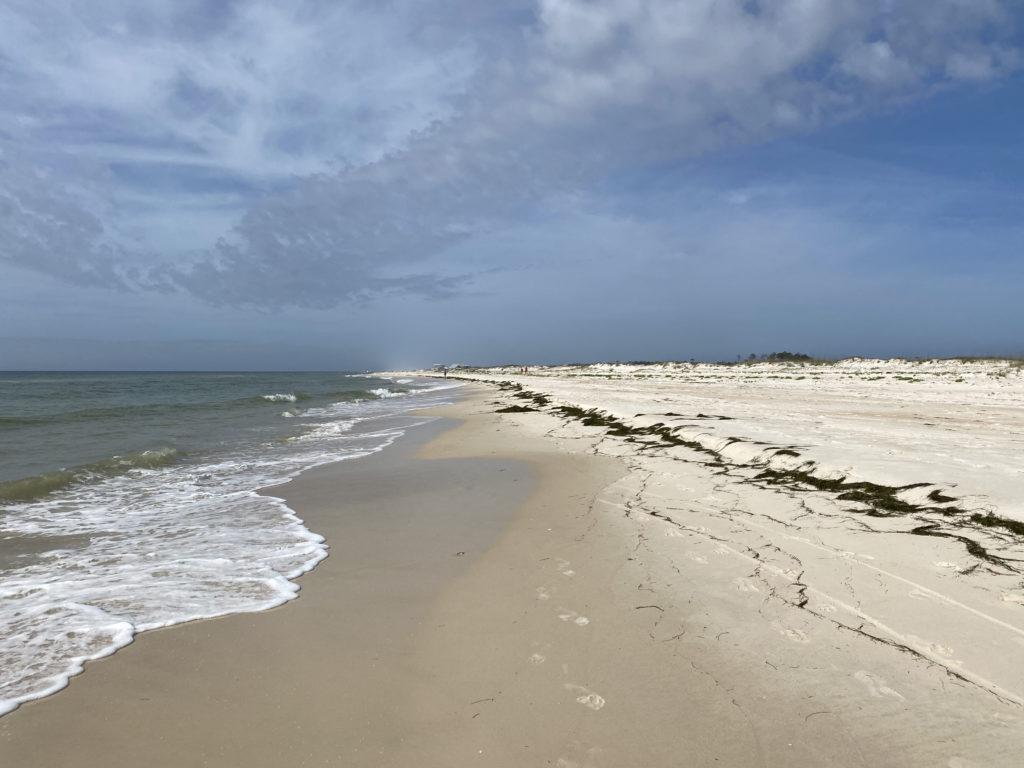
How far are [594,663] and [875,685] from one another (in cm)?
161

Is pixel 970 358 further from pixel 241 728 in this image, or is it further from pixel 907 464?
pixel 241 728

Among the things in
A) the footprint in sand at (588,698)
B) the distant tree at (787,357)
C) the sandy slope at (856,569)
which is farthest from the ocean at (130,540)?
the distant tree at (787,357)

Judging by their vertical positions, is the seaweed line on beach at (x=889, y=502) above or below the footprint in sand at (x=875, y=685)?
above

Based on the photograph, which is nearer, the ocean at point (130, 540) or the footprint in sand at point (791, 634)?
the footprint in sand at point (791, 634)

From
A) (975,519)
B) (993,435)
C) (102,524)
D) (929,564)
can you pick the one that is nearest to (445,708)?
(929,564)

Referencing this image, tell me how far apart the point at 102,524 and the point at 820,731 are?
8.44 meters

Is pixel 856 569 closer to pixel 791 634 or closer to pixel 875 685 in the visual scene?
pixel 791 634

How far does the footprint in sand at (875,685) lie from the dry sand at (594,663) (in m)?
0.02

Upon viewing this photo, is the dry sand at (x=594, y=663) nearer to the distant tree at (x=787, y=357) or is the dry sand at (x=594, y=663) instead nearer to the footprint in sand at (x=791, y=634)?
the footprint in sand at (x=791, y=634)

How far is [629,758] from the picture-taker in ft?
8.18

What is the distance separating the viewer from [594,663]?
331cm

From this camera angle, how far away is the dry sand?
8.52ft

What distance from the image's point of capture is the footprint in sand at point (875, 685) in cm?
285

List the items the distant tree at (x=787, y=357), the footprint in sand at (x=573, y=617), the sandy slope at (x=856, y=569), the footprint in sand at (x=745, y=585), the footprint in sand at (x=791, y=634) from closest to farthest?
the sandy slope at (x=856, y=569), the footprint in sand at (x=791, y=634), the footprint in sand at (x=573, y=617), the footprint in sand at (x=745, y=585), the distant tree at (x=787, y=357)
